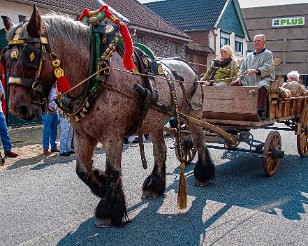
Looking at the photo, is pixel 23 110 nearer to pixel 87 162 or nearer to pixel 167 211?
pixel 87 162

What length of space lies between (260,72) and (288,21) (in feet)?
122

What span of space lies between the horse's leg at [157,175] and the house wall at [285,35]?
35.4 m

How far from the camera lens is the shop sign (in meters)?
38.9

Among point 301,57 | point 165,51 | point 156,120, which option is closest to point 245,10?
point 301,57

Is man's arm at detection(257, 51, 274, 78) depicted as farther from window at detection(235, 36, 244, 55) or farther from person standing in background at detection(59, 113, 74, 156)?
window at detection(235, 36, 244, 55)

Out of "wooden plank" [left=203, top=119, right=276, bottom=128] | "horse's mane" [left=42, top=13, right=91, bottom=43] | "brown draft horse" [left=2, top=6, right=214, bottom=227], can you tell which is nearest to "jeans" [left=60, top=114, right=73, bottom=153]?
"wooden plank" [left=203, top=119, right=276, bottom=128]

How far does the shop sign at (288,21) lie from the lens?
3893cm

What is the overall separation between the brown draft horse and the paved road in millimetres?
371

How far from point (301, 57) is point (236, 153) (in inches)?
1353

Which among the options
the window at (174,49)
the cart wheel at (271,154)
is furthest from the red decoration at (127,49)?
the window at (174,49)

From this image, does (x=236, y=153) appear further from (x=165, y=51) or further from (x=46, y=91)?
(x=165, y=51)

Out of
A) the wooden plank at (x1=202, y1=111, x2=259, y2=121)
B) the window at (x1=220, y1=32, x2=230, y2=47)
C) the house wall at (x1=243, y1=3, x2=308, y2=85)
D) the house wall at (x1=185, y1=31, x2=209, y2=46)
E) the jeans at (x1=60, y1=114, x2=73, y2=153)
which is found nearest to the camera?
the wooden plank at (x1=202, y1=111, x2=259, y2=121)

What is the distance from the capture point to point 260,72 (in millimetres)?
6117

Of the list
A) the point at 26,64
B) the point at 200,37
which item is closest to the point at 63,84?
the point at 26,64
